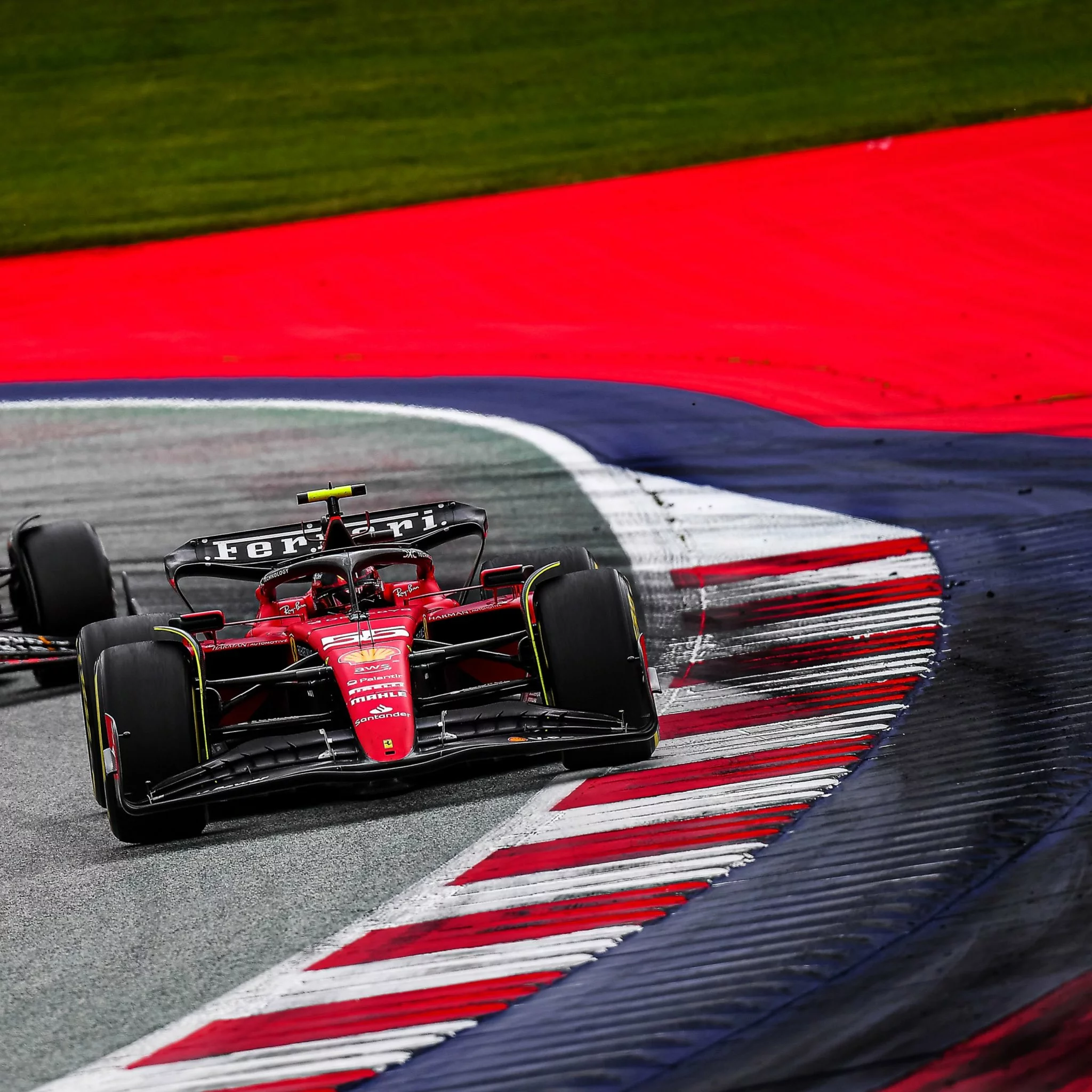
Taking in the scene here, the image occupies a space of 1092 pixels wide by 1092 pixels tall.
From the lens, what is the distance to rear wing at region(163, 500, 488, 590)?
8727mm

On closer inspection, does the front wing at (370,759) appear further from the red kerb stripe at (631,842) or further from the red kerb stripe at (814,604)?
the red kerb stripe at (814,604)

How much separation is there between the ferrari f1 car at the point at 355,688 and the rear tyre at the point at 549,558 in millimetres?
26

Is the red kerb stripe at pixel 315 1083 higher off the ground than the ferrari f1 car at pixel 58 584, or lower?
lower

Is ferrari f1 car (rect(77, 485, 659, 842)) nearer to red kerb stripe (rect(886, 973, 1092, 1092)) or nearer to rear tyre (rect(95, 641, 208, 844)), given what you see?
rear tyre (rect(95, 641, 208, 844))

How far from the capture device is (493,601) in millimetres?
7996

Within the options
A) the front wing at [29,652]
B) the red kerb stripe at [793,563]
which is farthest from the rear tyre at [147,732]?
the red kerb stripe at [793,563]

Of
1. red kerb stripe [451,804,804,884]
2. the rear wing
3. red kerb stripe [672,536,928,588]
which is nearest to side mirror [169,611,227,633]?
the rear wing

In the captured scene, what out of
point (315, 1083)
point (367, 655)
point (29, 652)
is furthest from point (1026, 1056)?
point (29, 652)

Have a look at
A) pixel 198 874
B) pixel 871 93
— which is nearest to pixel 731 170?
pixel 871 93

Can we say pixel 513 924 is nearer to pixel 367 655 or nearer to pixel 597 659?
pixel 597 659

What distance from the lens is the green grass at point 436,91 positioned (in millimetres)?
24781

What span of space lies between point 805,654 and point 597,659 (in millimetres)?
2204

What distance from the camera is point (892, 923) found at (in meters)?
5.40

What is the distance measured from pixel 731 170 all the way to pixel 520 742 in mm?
17649
